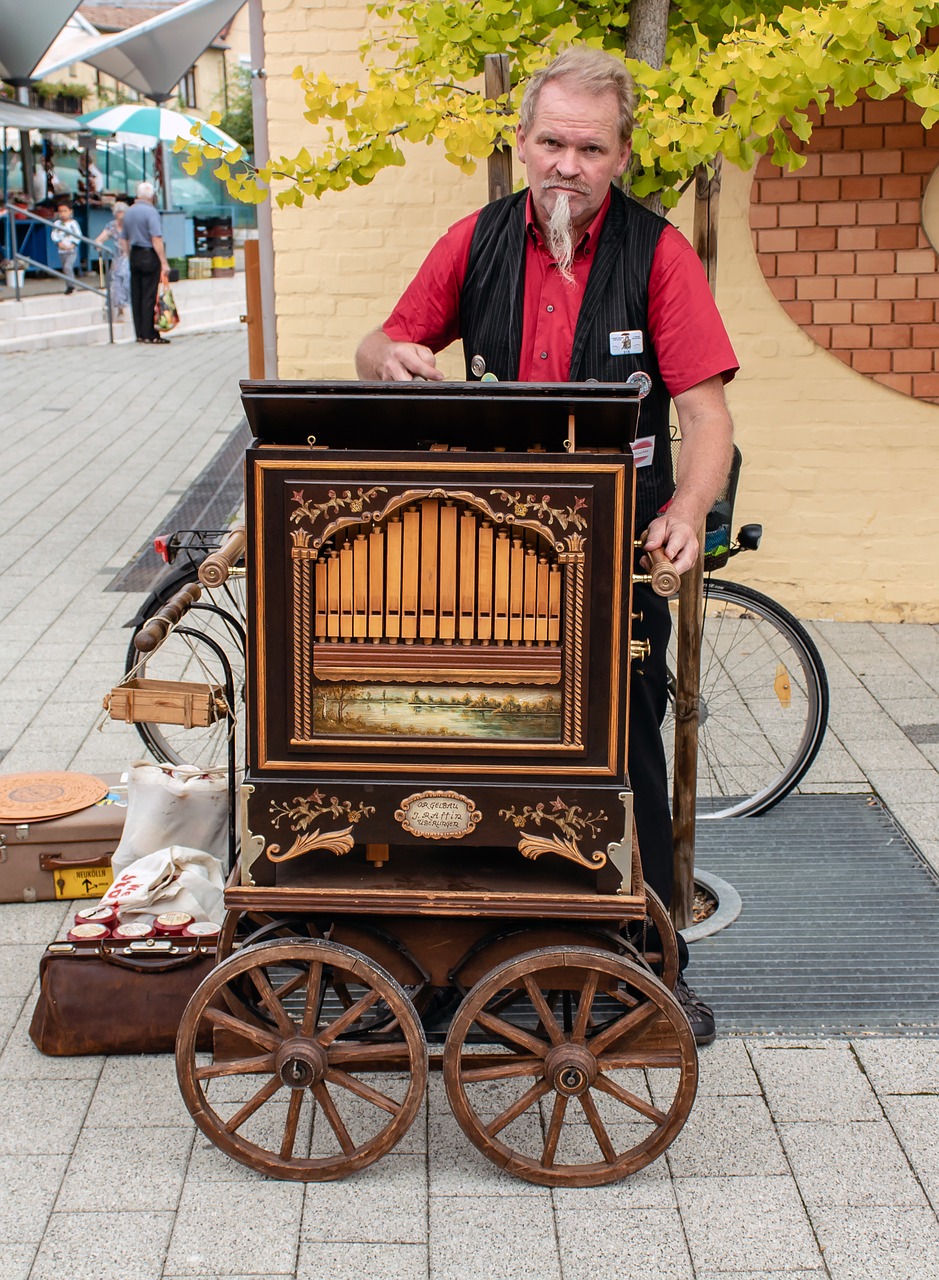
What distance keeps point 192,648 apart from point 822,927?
1921mm

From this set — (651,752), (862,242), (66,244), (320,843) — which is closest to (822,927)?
(651,752)

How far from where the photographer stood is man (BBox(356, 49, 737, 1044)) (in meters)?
3.15

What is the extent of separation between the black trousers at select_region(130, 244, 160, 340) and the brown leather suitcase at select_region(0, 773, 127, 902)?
14.6 meters

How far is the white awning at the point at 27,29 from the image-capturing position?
19.2m

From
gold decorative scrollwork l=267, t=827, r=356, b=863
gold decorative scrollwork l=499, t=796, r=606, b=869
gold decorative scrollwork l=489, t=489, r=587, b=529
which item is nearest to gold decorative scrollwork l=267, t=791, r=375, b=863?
gold decorative scrollwork l=267, t=827, r=356, b=863

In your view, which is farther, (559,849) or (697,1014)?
(697,1014)

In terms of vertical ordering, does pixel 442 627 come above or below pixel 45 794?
above

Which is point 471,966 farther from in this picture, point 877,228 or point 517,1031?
point 877,228

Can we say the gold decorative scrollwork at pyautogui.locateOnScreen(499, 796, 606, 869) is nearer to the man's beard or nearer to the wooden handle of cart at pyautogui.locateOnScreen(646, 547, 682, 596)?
the wooden handle of cart at pyautogui.locateOnScreen(646, 547, 682, 596)

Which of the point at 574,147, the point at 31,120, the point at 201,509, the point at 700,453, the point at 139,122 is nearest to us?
the point at 574,147

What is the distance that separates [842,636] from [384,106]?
3.73m

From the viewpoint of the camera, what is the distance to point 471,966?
3.10 meters

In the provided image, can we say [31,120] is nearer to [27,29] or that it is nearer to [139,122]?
[27,29]

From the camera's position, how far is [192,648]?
3781 millimetres
